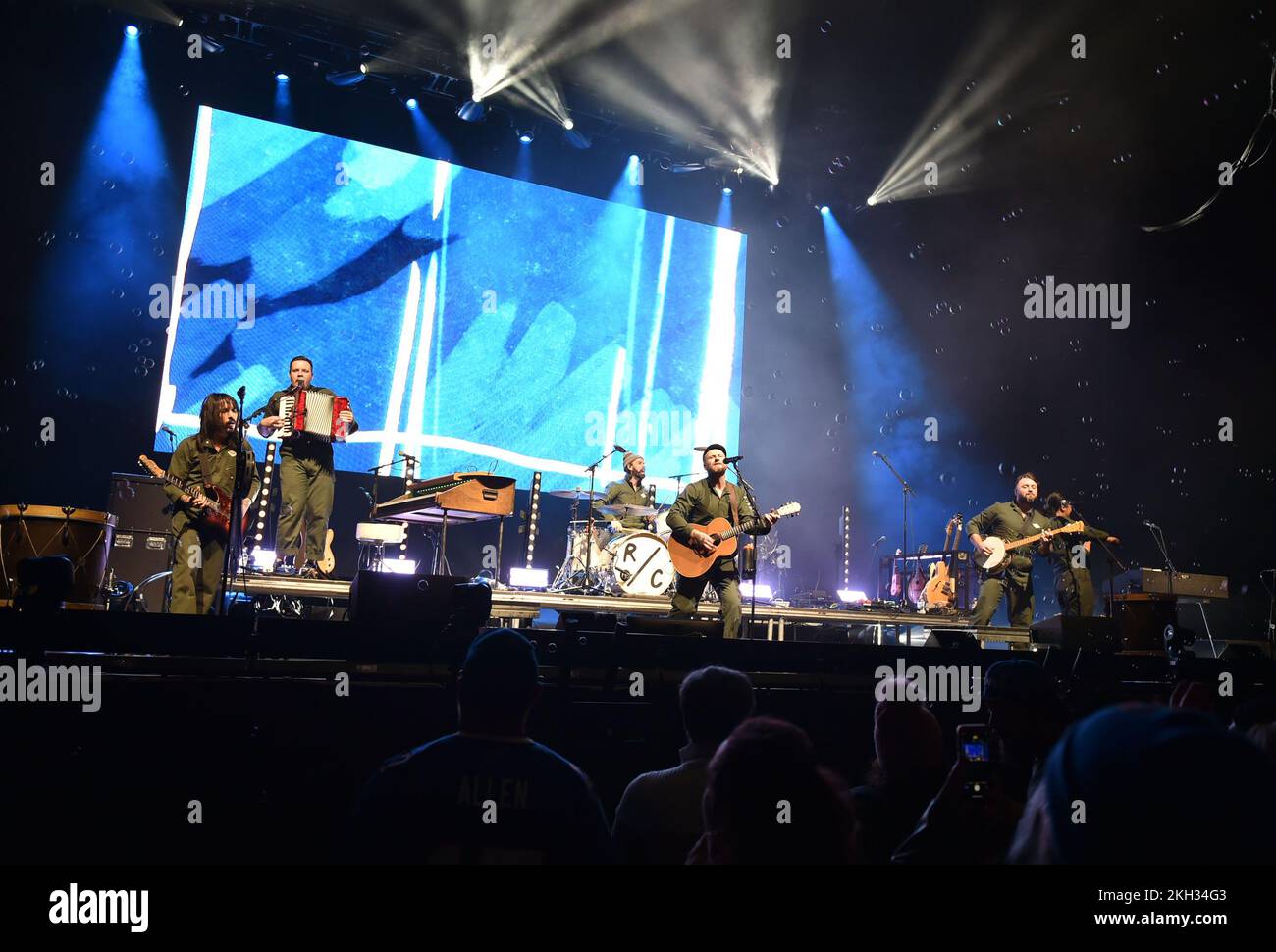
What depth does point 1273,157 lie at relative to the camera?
12742mm

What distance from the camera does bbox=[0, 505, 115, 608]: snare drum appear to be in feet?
27.0

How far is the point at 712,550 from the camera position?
923 centimetres

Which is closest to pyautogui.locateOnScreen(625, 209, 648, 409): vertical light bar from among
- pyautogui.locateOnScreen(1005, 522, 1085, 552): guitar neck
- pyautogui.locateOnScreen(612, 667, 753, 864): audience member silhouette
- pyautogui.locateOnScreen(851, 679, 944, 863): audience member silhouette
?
pyautogui.locateOnScreen(1005, 522, 1085, 552): guitar neck

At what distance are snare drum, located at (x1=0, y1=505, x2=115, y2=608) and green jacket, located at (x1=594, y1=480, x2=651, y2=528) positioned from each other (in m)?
5.82

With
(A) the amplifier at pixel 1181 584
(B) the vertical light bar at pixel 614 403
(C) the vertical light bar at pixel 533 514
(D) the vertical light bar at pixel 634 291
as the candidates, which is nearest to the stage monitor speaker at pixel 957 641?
(C) the vertical light bar at pixel 533 514

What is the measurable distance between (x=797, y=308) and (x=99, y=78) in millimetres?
10951

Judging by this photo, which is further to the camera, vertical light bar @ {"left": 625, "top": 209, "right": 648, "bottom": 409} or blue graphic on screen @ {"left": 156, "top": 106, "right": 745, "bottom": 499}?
vertical light bar @ {"left": 625, "top": 209, "right": 648, "bottom": 409}

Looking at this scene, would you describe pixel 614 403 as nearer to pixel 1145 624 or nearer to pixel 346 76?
pixel 346 76

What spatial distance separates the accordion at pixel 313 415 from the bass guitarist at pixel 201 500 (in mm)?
1793

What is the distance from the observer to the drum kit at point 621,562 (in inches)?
467

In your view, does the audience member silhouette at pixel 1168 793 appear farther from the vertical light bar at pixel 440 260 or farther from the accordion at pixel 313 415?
the vertical light bar at pixel 440 260

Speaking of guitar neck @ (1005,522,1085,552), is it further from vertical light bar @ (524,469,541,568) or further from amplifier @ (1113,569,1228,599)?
vertical light bar @ (524,469,541,568)

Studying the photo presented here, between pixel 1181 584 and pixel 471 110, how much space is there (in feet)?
37.4
